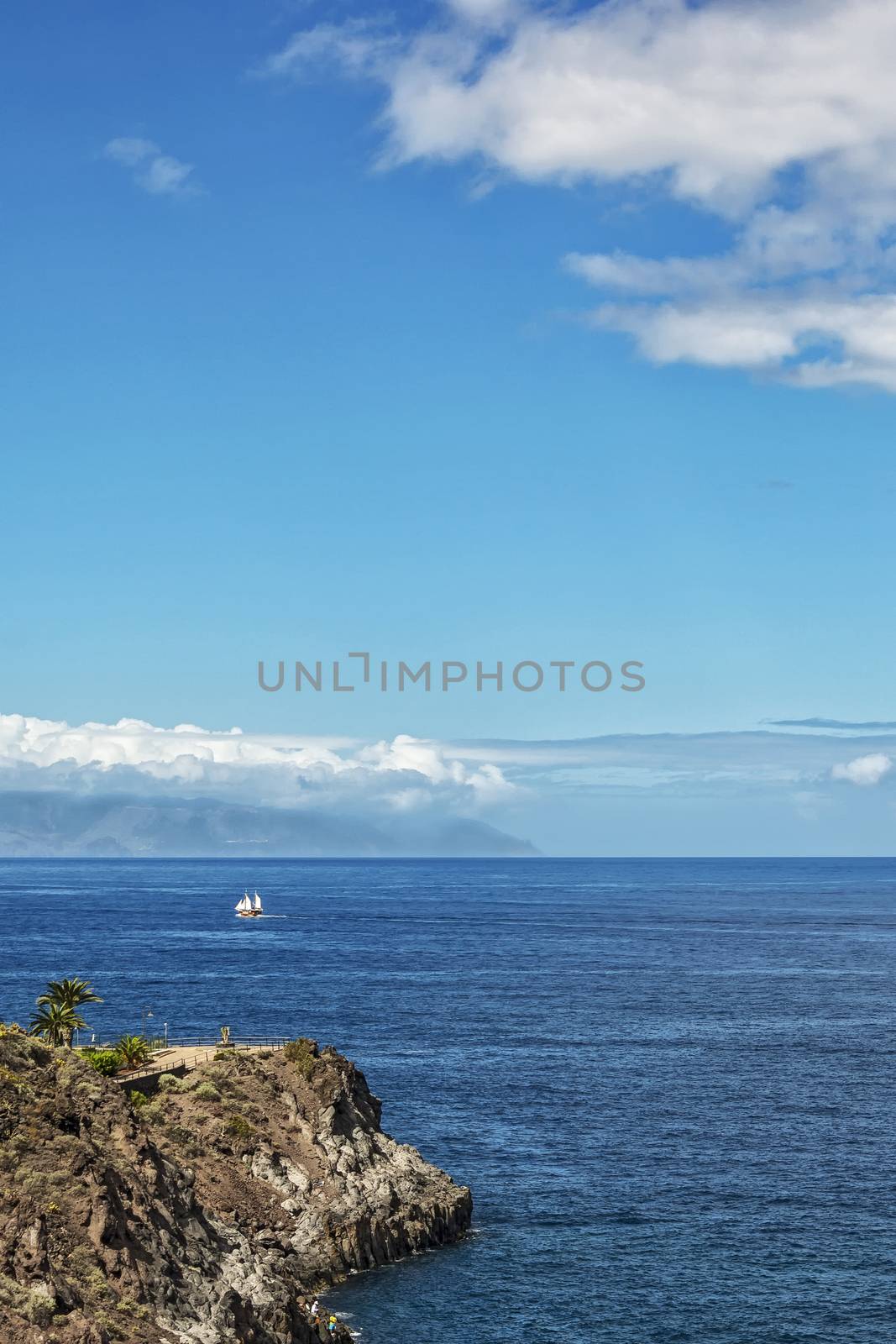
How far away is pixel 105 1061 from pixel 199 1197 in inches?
491

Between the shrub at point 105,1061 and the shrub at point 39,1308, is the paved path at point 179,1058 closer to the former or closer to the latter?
the shrub at point 105,1061

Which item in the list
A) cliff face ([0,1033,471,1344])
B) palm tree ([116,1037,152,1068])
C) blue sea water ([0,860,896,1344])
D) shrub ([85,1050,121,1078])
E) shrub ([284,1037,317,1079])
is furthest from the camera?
Answer: shrub ([284,1037,317,1079])

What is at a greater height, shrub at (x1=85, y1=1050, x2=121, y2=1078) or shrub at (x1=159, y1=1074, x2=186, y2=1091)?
shrub at (x1=85, y1=1050, x2=121, y2=1078)

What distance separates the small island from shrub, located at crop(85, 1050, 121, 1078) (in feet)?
4.12

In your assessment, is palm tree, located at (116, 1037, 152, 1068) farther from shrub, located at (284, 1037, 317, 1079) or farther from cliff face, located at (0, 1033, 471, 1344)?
shrub, located at (284, 1037, 317, 1079)

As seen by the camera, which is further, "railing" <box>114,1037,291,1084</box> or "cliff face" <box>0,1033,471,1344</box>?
"railing" <box>114,1037,291,1084</box>

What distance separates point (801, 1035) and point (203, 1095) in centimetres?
7521

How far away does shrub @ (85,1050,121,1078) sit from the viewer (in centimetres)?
7662

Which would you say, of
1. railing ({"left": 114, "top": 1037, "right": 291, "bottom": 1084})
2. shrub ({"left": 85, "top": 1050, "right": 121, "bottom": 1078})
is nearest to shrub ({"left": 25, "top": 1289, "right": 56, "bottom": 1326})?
railing ({"left": 114, "top": 1037, "right": 291, "bottom": 1084})

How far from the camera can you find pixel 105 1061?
254 feet

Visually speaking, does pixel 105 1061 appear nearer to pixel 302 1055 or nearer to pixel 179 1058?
pixel 179 1058

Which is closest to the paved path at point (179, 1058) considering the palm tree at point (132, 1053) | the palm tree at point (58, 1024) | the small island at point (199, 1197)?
the palm tree at point (132, 1053)

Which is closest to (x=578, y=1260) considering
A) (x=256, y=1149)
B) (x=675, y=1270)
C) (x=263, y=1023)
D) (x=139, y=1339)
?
(x=675, y=1270)

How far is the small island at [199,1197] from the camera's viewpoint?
50812 mm
